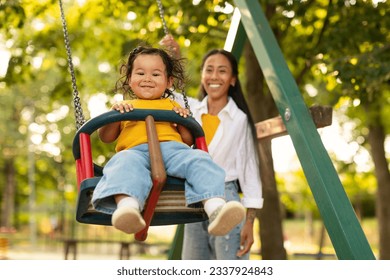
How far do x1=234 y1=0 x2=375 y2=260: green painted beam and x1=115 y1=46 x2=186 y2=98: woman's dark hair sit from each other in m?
0.75

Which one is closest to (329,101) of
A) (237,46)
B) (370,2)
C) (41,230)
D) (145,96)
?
(370,2)

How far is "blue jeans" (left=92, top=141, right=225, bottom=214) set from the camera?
9.99 feet

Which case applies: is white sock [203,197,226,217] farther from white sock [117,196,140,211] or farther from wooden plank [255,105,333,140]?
wooden plank [255,105,333,140]

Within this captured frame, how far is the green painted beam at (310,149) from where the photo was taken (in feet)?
11.6

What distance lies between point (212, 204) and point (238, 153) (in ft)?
3.85

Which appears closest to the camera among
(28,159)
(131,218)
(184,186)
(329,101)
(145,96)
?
(131,218)

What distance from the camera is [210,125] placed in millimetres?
4281

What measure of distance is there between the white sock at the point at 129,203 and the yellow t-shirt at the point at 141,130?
0.44 meters

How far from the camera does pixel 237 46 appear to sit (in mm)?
5277

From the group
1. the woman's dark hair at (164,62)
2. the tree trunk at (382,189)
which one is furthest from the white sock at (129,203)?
the tree trunk at (382,189)

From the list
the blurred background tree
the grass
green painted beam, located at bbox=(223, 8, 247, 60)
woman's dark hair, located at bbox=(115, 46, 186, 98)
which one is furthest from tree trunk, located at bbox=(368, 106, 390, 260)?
woman's dark hair, located at bbox=(115, 46, 186, 98)

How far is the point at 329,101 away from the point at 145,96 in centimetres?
847

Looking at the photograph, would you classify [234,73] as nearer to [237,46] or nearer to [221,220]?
[237,46]

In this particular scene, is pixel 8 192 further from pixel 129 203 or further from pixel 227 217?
pixel 227 217
